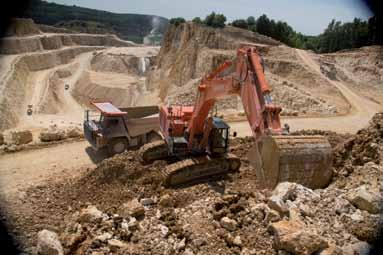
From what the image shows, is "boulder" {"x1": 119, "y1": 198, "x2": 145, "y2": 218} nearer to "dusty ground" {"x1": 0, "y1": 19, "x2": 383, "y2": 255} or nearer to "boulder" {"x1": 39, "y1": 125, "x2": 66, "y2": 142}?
"dusty ground" {"x1": 0, "y1": 19, "x2": 383, "y2": 255}

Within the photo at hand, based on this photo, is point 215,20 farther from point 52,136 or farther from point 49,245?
point 49,245

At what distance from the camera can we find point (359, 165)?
842 centimetres

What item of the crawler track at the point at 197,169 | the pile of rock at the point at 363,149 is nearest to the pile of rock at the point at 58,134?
the crawler track at the point at 197,169

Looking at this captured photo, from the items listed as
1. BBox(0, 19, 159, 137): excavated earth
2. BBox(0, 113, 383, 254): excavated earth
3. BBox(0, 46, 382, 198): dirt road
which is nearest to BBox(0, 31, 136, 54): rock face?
BBox(0, 19, 159, 137): excavated earth

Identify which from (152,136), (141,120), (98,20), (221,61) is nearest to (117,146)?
(141,120)

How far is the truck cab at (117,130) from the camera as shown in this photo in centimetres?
1220

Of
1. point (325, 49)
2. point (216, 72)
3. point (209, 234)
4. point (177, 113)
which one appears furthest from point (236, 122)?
point (325, 49)

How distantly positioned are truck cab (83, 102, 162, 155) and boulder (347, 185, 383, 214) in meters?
7.98

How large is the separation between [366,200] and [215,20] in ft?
103

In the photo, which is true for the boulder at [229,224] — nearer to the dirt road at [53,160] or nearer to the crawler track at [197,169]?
the crawler track at [197,169]

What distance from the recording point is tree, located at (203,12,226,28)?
35.1 metres

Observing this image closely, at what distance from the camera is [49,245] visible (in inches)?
247

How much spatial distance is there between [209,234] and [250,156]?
90.9 inches

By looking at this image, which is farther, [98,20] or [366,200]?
[98,20]
